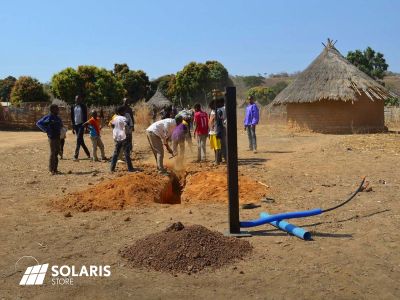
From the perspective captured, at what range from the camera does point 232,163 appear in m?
5.41

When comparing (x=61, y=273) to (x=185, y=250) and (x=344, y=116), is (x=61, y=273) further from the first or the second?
(x=344, y=116)

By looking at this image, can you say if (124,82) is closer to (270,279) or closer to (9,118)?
(9,118)

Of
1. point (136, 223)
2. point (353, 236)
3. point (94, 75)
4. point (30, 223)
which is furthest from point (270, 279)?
point (94, 75)

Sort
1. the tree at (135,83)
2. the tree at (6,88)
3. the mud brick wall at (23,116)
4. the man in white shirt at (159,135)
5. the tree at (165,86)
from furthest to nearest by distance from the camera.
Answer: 1. the tree at (6,88)
2. the tree at (165,86)
3. the tree at (135,83)
4. the mud brick wall at (23,116)
5. the man in white shirt at (159,135)

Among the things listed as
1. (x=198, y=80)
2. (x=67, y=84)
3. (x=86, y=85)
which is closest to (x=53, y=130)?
(x=67, y=84)

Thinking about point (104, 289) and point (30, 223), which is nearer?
point (104, 289)

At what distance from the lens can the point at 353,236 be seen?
5.21 m

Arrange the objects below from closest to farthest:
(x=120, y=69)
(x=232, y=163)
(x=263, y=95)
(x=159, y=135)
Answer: (x=232, y=163) < (x=159, y=135) < (x=120, y=69) < (x=263, y=95)

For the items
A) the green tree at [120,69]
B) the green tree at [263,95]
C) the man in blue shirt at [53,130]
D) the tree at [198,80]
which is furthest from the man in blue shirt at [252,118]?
the green tree at [263,95]

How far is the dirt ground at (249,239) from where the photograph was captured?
156 inches

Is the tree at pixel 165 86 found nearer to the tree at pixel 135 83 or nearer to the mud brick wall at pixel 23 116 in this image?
the tree at pixel 135 83

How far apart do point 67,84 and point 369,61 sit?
2372 centimetres

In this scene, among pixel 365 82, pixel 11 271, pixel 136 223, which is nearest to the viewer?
pixel 11 271

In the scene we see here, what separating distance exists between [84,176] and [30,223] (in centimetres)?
333
